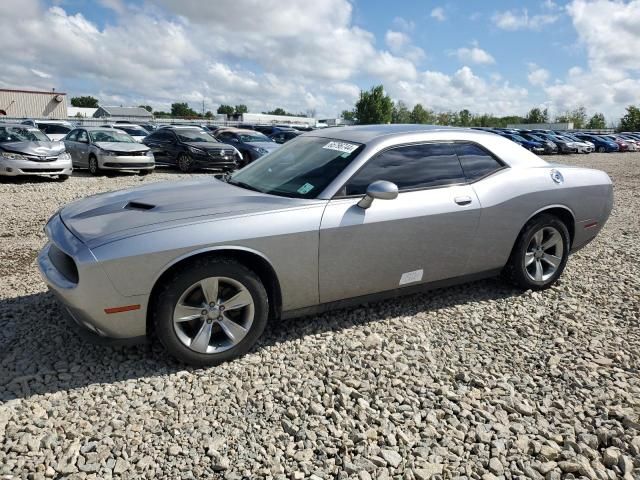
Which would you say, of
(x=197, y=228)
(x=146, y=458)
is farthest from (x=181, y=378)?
(x=197, y=228)

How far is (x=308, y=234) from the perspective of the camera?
313 centimetres

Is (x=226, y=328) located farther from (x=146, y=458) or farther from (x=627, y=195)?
(x=627, y=195)

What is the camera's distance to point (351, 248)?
329 cm

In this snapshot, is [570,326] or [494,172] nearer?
[570,326]

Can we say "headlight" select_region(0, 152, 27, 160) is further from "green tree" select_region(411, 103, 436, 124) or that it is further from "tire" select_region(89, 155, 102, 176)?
"green tree" select_region(411, 103, 436, 124)

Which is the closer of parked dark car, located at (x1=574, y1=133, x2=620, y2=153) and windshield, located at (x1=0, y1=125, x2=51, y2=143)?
windshield, located at (x1=0, y1=125, x2=51, y2=143)

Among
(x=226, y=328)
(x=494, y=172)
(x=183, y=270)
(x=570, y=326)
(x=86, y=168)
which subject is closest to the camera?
(x=183, y=270)

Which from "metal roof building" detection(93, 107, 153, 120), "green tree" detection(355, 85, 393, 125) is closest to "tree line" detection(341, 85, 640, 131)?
"green tree" detection(355, 85, 393, 125)

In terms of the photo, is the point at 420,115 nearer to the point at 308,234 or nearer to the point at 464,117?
the point at 464,117

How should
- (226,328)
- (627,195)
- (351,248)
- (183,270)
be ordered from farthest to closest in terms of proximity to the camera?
(627,195) < (351,248) < (226,328) < (183,270)

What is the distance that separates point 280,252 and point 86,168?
12.3 m

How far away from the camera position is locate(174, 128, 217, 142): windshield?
1516 centimetres

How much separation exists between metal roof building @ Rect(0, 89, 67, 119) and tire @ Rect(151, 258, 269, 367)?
195 ft

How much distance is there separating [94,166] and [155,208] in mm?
11106
